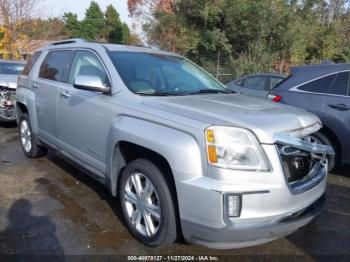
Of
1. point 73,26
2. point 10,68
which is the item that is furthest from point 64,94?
point 73,26

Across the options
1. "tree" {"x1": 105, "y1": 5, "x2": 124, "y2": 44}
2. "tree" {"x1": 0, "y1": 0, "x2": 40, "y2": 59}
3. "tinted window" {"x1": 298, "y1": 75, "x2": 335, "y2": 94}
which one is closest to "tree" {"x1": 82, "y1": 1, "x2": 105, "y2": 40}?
"tree" {"x1": 105, "y1": 5, "x2": 124, "y2": 44}

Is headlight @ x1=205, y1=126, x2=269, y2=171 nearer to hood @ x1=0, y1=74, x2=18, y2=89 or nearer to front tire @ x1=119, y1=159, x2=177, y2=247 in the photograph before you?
front tire @ x1=119, y1=159, x2=177, y2=247

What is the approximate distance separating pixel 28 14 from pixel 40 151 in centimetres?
1680

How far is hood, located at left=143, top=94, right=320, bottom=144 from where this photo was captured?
2.69 m

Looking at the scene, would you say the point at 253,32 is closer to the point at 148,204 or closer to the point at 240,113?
the point at 240,113

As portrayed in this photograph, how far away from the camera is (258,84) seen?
10.0 metres

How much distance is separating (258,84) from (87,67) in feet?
22.4

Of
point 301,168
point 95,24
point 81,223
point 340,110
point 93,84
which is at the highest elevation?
point 95,24

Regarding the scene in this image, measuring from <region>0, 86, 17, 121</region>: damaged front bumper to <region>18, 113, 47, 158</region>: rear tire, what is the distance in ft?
7.49

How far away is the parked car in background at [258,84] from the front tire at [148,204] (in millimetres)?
6890

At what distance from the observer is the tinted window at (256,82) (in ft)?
32.5

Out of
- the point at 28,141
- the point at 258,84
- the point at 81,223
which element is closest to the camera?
the point at 81,223

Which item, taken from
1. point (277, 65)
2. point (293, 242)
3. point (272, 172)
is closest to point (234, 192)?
point (272, 172)

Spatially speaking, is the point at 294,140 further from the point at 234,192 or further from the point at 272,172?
the point at 234,192
